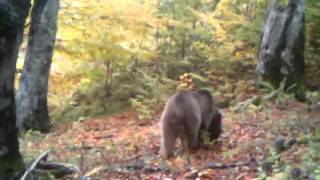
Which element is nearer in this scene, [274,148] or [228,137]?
[274,148]

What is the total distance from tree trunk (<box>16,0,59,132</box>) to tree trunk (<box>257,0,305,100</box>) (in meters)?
5.15

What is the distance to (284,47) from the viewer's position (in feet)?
45.9

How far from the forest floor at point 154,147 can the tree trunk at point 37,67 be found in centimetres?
62

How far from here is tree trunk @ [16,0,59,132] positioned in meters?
12.4

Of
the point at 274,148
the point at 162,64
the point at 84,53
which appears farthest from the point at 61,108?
the point at 274,148

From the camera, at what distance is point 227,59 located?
16.8 m

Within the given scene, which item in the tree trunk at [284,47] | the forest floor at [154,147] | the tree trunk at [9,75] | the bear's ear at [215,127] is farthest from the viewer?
the tree trunk at [284,47]

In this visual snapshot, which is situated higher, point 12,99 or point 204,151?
point 12,99

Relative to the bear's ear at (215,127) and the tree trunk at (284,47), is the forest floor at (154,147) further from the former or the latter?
the tree trunk at (284,47)

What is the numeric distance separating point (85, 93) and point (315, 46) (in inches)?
268

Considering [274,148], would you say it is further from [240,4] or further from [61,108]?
[240,4]

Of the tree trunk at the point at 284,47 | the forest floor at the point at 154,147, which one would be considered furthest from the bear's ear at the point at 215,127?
the tree trunk at the point at 284,47

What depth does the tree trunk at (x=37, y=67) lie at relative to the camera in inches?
488

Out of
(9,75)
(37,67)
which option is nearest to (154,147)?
(37,67)
